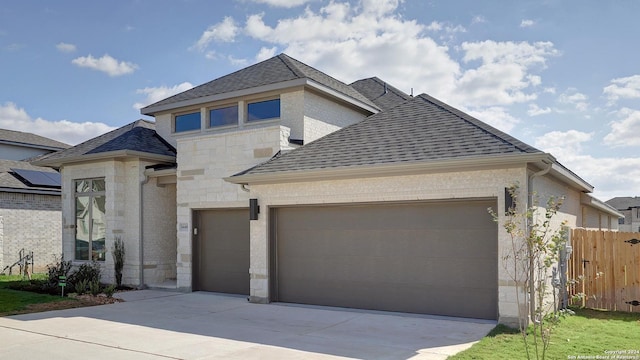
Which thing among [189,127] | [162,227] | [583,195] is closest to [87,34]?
[189,127]

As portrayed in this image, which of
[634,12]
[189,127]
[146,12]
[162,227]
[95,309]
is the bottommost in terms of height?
[95,309]

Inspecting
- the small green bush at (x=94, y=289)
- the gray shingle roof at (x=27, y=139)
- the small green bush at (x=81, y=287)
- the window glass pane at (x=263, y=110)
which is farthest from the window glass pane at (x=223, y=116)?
the gray shingle roof at (x=27, y=139)

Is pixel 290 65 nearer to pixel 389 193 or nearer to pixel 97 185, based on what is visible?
pixel 389 193

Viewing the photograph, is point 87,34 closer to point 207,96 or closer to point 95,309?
point 207,96

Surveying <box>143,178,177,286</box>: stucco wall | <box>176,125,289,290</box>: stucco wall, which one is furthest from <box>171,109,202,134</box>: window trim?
<box>143,178,177,286</box>: stucco wall

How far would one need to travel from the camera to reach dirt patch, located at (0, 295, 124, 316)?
11.8 m

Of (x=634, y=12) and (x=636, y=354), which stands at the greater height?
(x=634, y=12)

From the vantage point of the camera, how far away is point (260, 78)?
1538cm

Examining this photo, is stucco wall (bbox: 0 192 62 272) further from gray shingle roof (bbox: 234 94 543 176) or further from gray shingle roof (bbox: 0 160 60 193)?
gray shingle roof (bbox: 234 94 543 176)

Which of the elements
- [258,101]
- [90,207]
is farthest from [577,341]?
[90,207]

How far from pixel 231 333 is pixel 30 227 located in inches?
604

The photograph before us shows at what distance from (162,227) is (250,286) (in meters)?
4.85

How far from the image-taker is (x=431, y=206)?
34.9ft

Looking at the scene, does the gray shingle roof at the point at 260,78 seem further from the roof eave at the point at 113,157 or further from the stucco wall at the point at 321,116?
the roof eave at the point at 113,157
